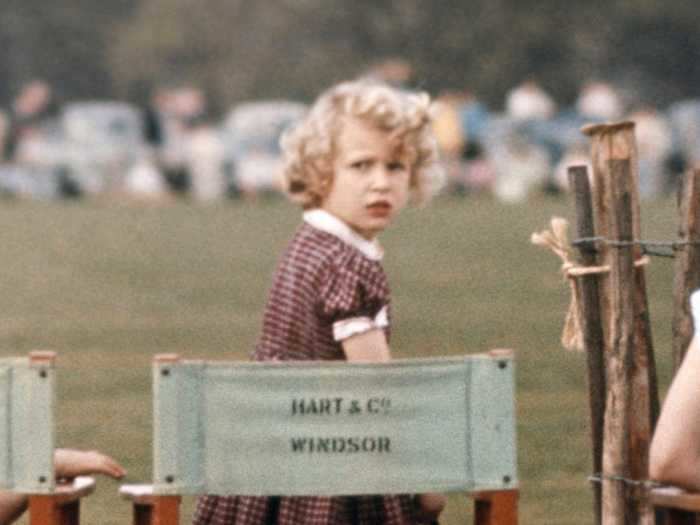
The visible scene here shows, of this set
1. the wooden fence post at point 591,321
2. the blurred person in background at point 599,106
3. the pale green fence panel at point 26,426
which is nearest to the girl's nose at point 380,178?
the wooden fence post at point 591,321

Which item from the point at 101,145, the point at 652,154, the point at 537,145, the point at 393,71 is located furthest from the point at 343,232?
the point at 101,145

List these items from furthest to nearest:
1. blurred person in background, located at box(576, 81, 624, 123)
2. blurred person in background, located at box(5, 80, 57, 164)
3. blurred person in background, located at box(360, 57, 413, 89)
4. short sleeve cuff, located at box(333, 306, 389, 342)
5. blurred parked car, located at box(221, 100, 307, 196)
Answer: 1. blurred person in background, located at box(576, 81, 624, 123)
2. blurred person in background, located at box(5, 80, 57, 164)
3. blurred person in background, located at box(360, 57, 413, 89)
4. blurred parked car, located at box(221, 100, 307, 196)
5. short sleeve cuff, located at box(333, 306, 389, 342)

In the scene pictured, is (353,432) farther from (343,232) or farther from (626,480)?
(343,232)

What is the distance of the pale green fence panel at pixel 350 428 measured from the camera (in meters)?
6.01

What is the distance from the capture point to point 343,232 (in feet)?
22.5

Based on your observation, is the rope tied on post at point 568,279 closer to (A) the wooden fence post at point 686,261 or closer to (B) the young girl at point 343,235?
(A) the wooden fence post at point 686,261

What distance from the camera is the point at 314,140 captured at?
6934mm

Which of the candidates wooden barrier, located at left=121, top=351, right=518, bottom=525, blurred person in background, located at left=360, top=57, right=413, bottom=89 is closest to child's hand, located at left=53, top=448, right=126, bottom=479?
wooden barrier, located at left=121, top=351, right=518, bottom=525

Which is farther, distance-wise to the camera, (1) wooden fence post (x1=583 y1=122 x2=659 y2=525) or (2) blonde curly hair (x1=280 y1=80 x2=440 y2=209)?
(2) blonde curly hair (x1=280 y1=80 x2=440 y2=209)

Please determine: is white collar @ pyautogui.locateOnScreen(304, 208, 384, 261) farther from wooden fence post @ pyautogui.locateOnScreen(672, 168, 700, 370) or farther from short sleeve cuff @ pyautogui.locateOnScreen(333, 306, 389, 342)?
wooden fence post @ pyautogui.locateOnScreen(672, 168, 700, 370)

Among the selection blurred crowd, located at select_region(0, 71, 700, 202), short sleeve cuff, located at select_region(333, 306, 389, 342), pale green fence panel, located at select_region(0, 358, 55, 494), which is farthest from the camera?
blurred crowd, located at select_region(0, 71, 700, 202)

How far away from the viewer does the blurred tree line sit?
62062 mm

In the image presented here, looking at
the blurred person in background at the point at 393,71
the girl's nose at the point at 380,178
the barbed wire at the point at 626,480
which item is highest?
the blurred person in background at the point at 393,71

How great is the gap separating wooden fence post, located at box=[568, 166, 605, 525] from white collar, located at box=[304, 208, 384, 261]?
53 centimetres
